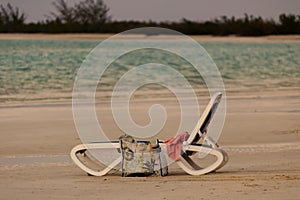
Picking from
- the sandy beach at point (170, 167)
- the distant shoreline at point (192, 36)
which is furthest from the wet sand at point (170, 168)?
the distant shoreline at point (192, 36)

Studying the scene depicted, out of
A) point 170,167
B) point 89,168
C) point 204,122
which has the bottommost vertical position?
point 170,167

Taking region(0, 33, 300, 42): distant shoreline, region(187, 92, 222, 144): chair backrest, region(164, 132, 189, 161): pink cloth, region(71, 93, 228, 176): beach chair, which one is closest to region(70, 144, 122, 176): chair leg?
region(71, 93, 228, 176): beach chair

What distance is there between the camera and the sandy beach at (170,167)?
8516 millimetres

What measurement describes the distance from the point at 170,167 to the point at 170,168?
102 millimetres

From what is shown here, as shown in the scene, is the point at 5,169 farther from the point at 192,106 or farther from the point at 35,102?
the point at 35,102

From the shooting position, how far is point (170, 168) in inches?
422

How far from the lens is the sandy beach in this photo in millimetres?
8516

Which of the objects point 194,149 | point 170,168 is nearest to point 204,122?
point 194,149

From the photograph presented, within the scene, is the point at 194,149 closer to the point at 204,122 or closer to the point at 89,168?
the point at 204,122

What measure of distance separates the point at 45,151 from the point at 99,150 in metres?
2.38

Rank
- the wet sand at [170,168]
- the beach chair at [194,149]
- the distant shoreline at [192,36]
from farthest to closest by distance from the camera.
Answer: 1. the distant shoreline at [192,36]
2. the beach chair at [194,149]
3. the wet sand at [170,168]

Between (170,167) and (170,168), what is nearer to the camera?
(170,168)

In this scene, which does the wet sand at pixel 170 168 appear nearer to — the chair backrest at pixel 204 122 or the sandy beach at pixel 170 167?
the sandy beach at pixel 170 167

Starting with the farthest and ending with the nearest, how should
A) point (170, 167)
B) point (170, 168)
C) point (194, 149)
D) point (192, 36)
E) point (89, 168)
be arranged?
1. point (192, 36)
2. point (170, 167)
3. point (170, 168)
4. point (89, 168)
5. point (194, 149)
